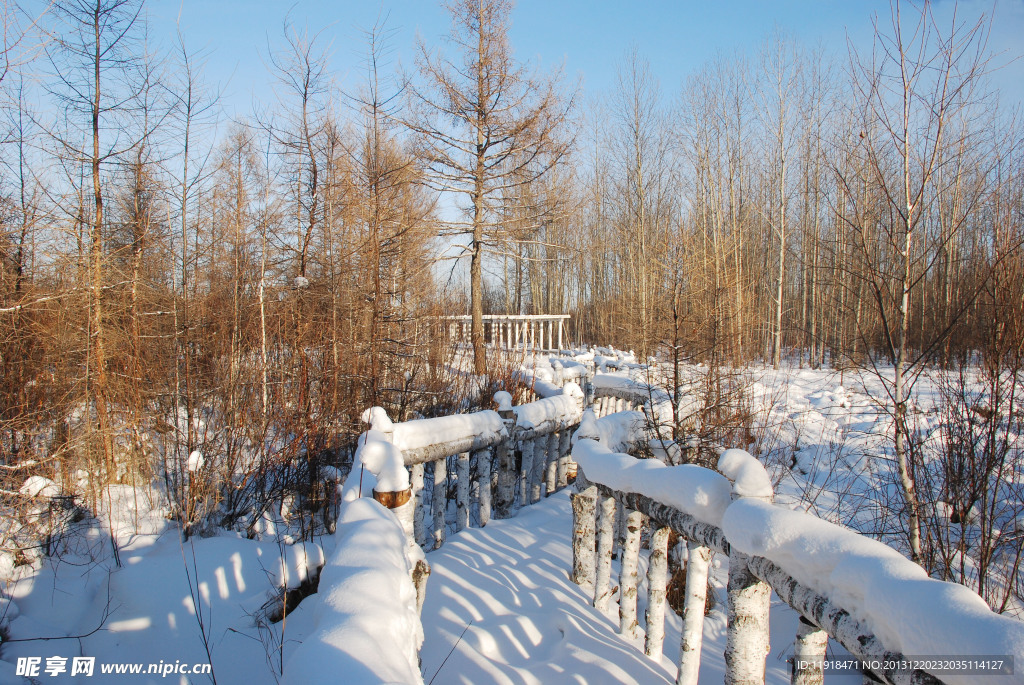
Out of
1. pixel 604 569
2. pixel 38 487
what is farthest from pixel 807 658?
pixel 38 487

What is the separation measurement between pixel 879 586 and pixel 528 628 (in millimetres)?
1630

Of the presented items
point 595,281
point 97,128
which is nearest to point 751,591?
point 97,128

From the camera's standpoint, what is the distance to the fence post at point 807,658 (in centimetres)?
143

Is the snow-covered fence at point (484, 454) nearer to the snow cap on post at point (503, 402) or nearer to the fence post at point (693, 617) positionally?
the snow cap on post at point (503, 402)

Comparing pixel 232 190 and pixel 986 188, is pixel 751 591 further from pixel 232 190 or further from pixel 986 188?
pixel 232 190

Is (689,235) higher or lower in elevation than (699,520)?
higher

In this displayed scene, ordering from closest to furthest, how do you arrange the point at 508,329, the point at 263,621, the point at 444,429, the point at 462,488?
the point at 263,621
the point at 444,429
the point at 462,488
the point at 508,329

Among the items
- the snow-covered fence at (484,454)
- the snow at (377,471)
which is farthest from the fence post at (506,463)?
the snow at (377,471)

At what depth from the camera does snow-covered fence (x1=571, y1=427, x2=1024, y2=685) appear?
995 mm

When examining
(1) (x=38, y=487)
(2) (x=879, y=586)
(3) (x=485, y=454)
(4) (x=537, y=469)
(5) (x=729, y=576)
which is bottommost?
(4) (x=537, y=469)

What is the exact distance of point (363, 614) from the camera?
127 cm

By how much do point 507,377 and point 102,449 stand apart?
397 cm

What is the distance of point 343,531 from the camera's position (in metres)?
1.85

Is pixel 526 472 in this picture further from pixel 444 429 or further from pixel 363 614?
pixel 363 614
